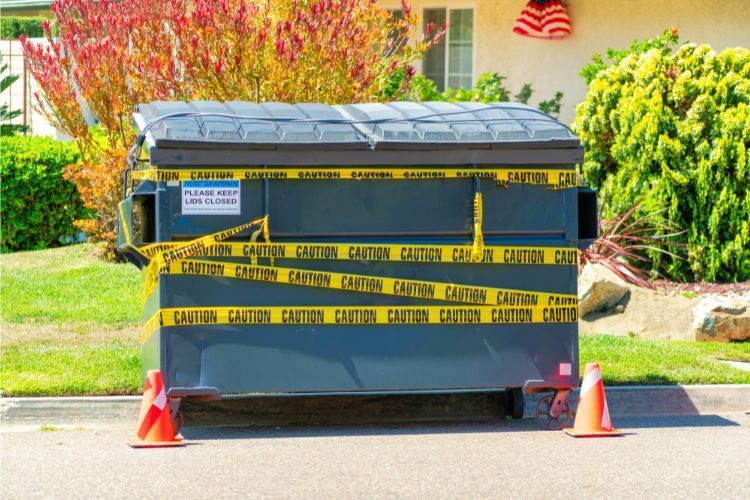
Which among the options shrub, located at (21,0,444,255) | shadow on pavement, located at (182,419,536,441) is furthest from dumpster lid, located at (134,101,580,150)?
shrub, located at (21,0,444,255)

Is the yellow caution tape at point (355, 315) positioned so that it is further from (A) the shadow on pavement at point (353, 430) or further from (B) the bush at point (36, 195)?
(B) the bush at point (36, 195)

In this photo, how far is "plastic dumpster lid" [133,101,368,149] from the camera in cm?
746

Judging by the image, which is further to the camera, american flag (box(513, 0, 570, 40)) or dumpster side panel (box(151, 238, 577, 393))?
american flag (box(513, 0, 570, 40))

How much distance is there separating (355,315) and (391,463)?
119 centimetres

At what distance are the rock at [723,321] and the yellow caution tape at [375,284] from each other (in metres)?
3.61

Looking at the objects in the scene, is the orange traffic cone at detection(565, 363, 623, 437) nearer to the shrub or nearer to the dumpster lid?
the dumpster lid

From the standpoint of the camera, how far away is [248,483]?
20.6ft

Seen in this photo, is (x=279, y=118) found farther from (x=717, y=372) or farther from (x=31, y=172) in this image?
(x=31, y=172)

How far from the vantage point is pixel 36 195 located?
53.1ft

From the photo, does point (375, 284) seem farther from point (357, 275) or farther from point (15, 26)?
point (15, 26)

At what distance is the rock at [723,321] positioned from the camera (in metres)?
11.0

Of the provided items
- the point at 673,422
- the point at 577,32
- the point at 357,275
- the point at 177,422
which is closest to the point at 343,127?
the point at 357,275

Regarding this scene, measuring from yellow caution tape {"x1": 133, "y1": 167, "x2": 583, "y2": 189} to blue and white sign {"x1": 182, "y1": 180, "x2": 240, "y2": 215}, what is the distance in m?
0.04

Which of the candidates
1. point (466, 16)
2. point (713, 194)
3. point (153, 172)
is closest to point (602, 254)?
point (713, 194)
